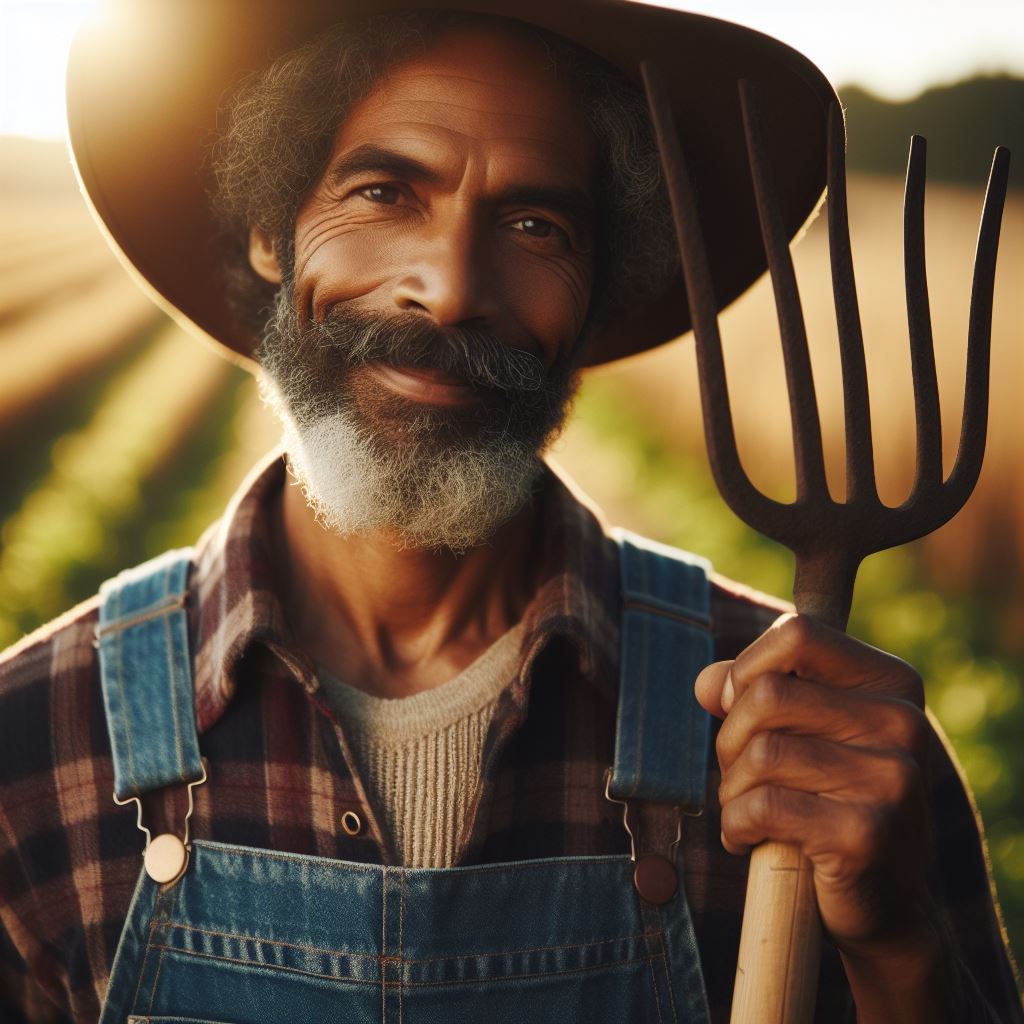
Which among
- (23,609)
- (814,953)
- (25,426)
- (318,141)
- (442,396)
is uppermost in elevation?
(25,426)

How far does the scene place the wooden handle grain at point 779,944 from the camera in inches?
57.1

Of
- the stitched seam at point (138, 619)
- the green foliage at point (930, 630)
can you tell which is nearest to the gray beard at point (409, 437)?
the stitched seam at point (138, 619)

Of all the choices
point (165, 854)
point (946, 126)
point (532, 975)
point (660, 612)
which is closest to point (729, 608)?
point (660, 612)

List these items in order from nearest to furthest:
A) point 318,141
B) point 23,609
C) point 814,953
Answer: point 814,953 → point 318,141 → point 23,609

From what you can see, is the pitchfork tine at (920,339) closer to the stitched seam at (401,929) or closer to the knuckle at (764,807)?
the knuckle at (764,807)

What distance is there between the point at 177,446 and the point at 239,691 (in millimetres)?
8127

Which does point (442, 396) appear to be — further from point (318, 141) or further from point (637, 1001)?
point (637, 1001)

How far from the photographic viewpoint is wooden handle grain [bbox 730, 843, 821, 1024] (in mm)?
1451

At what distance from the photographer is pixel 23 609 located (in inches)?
311

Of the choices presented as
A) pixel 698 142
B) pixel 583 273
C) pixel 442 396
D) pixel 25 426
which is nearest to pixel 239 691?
pixel 442 396

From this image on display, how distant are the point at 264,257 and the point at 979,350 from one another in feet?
4.86

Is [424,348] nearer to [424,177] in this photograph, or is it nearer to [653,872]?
[424,177]

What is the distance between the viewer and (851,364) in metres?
1.58

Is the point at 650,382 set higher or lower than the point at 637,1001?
higher
